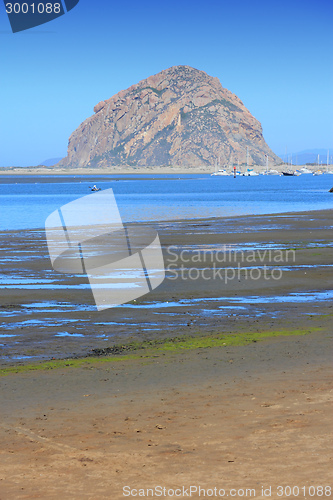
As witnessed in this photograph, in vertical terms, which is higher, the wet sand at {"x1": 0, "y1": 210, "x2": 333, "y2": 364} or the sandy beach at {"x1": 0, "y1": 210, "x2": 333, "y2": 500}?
the sandy beach at {"x1": 0, "y1": 210, "x2": 333, "y2": 500}

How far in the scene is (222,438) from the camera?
691 centimetres

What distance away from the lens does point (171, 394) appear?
28.1 ft

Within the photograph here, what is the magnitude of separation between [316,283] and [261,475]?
12.1 metres

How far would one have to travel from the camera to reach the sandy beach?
600 cm

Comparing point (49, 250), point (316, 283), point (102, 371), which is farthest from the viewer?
point (49, 250)

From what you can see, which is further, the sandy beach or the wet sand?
the wet sand

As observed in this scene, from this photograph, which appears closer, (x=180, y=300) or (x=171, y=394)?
(x=171, y=394)

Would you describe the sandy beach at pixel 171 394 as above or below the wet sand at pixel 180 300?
above

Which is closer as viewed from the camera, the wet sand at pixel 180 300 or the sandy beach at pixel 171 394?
the sandy beach at pixel 171 394

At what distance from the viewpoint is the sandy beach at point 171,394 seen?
19.7 ft

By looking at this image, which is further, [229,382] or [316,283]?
[316,283]

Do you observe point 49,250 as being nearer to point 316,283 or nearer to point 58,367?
point 316,283

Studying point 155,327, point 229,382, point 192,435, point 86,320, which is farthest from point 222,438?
point 86,320

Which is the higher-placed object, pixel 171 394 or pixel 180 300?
pixel 171 394
